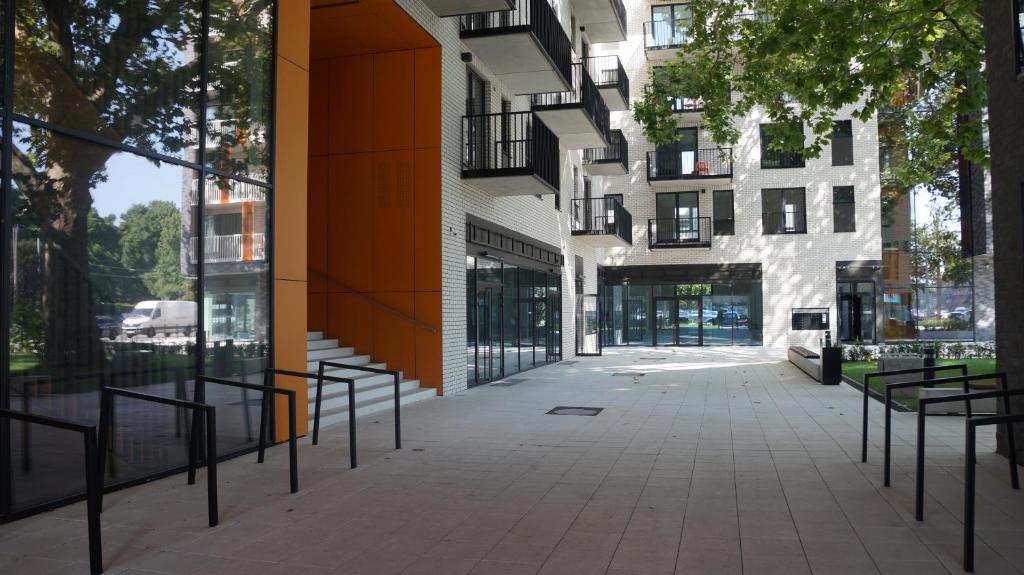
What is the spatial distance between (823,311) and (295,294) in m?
26.0

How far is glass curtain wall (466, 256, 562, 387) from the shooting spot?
14.8m

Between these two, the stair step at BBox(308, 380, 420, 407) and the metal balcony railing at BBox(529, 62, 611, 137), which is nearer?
the stair step at BBox(308, 380, 420, 407)

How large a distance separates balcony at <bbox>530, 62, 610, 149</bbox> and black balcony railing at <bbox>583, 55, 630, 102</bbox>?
8.95 feet

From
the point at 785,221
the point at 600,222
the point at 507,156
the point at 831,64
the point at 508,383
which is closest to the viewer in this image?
the point at 831,64

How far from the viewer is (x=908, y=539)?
4746mm

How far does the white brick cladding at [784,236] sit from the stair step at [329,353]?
19500 mm

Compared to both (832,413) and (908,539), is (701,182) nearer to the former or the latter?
(832,413)

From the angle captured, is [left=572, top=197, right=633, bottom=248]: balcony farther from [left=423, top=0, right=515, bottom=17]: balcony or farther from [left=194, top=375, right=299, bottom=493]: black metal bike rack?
[left=194, top=375, right=299, bottom=493]: black metal bike rack

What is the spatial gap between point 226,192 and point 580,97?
1266 cm

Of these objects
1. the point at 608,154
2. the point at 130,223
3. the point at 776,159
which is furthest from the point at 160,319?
the point at 776,159

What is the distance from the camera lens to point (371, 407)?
35.5 feet

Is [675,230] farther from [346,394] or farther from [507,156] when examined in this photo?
[346,394]

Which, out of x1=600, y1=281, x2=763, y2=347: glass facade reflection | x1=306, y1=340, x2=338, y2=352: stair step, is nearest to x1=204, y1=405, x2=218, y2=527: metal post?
x1=306, y1=340, x2=338, y2=352: stair step

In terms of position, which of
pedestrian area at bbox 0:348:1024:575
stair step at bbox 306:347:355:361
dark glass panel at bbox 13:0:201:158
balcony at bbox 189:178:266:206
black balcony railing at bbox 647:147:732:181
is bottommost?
pedestrian area at bbox 0:348:1024:575
